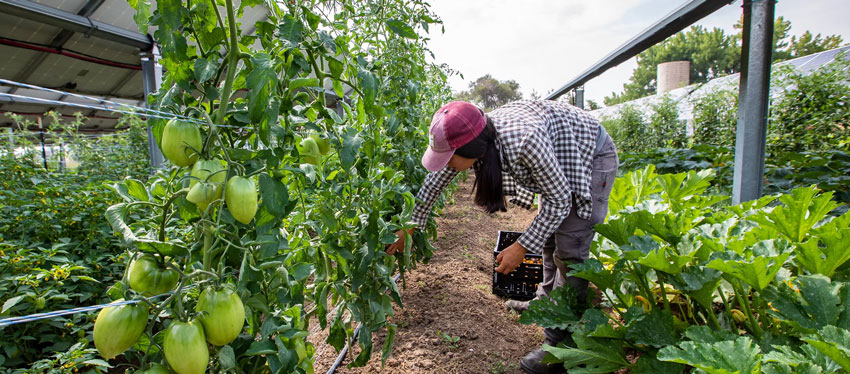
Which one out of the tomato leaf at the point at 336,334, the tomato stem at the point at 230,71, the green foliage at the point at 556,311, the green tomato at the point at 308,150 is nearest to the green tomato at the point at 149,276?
the tomato stem at the point at 230,71

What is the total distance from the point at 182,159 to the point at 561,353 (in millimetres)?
1539

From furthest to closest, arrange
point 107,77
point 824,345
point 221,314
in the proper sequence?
point 107,77 → point 824,345 → point 221,314

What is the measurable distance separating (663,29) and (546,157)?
2.55 metres

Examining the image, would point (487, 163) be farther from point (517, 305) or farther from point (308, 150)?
point (517, 305)

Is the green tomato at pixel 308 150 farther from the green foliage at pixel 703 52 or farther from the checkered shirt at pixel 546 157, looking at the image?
the green foliage at pixel 703 52

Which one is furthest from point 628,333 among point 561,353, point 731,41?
point 731,41

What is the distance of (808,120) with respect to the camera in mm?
4180

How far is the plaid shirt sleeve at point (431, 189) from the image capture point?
7.06 ft

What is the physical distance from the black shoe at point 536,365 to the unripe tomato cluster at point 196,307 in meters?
1.68

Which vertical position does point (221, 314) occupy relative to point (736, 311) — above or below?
above

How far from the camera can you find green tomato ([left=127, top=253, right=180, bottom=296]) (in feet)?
2.60

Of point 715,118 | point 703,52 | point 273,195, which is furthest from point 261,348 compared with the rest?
point 703,52

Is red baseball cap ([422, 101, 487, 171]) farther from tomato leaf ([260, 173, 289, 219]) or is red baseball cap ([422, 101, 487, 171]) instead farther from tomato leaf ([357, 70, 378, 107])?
Result: tomato leaf ([260, 173, 289, 219])

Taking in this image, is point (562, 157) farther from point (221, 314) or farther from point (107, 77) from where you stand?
point (107, 77)
